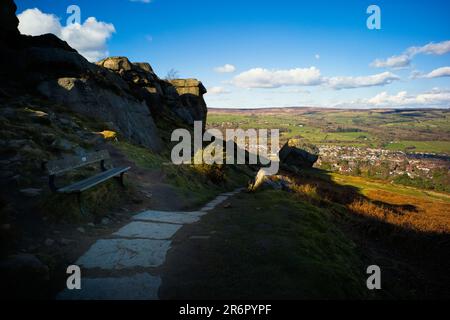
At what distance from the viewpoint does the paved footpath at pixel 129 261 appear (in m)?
4.33

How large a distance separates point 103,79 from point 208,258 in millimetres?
18268

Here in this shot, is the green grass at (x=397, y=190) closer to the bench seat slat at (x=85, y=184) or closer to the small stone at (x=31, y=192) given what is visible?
the bench seat slat at (x=85, y=184)

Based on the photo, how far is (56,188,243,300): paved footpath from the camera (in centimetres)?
433

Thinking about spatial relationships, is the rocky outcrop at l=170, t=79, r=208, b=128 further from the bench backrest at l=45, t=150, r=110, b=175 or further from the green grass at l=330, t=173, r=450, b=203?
the bench backrest at l=45, t=150, r=110, b=175

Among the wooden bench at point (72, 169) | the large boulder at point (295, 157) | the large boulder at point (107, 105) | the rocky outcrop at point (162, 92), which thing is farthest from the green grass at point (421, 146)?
the wooden bench at point (72, 169)

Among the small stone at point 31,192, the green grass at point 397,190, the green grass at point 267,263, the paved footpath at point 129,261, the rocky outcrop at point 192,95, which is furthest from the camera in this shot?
the rocky outcrop at point 192,95

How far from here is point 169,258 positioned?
221 inches

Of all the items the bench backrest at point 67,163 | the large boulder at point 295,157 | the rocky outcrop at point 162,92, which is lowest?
the large boulder at point 295,157

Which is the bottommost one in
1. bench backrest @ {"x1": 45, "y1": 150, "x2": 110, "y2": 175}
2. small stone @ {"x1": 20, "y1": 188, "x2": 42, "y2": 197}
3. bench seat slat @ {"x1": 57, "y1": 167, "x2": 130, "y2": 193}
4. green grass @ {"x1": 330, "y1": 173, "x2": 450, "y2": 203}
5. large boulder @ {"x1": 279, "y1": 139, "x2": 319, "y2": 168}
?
green grass @ {"x1": 330, "y1": 173, "x2": 450, "y2": 203}

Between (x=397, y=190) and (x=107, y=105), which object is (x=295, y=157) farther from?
(x=107, y=105)

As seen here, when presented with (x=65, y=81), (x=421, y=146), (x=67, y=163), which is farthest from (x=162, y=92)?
(x=421, y=146)

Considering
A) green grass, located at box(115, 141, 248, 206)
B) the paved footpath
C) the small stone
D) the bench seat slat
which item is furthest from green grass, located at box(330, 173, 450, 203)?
the small stone

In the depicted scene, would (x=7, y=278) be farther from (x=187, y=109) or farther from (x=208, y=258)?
(x=187, y=109)

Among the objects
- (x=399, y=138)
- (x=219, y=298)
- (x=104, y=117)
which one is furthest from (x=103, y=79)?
(x=399, y=138)
